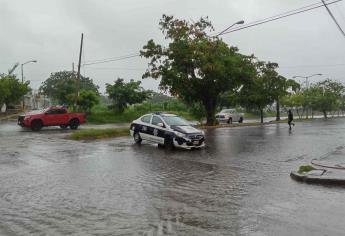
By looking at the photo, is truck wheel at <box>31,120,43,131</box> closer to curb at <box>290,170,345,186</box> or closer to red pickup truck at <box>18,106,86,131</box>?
red pickup truck at <box>18,106,86,131</box>

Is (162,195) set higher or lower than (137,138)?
lower

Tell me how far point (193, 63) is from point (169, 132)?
18.1 meters

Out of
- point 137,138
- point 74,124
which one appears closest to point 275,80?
point 74,124

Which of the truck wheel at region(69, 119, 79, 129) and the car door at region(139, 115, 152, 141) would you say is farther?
the truck wheel at region(69, 119, 79, 129)

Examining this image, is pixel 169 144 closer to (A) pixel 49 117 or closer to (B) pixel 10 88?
(A) pixel 49 117

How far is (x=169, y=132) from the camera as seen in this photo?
2095cm

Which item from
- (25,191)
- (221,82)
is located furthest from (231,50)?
(25,191)

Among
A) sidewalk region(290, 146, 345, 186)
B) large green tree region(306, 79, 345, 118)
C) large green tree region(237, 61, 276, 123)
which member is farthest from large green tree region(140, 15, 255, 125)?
large green tree region(306, 79, 345, 118)

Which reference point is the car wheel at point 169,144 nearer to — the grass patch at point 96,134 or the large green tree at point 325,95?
the grass patch at point 96,134

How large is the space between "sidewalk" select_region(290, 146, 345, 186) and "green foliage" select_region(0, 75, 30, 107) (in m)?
45.1

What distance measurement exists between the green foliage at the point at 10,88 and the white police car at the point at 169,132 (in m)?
35.5

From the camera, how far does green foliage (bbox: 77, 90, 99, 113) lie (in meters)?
52.4

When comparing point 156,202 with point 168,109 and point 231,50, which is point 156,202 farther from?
point 168,109

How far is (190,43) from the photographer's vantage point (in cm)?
3750
